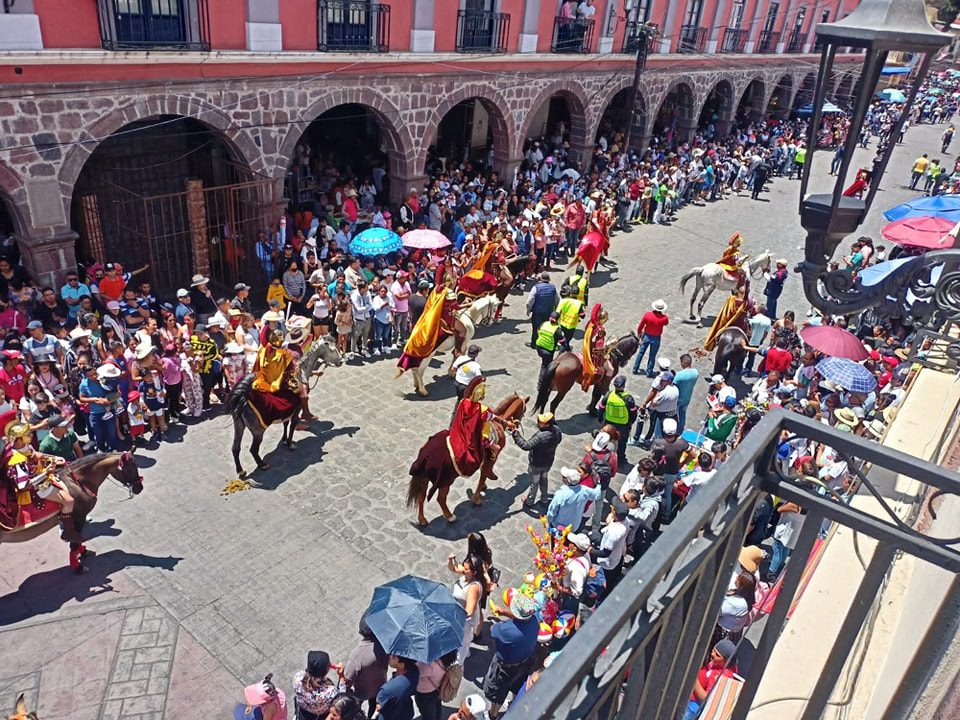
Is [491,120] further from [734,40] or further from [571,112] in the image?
[734,40]

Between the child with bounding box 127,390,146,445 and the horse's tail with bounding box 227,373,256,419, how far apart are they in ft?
5.02

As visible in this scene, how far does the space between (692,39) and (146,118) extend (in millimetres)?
20542

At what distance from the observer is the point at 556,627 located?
6535 mm

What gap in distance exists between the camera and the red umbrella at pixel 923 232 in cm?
1219

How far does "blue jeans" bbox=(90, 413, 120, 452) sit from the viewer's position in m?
9.26

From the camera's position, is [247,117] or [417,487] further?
[247,117]

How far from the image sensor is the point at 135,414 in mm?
9516

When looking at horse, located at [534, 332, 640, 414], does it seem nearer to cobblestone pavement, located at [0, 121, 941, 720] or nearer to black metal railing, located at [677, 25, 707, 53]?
cobblestone pavement, located at [0, 121, 941, 720]

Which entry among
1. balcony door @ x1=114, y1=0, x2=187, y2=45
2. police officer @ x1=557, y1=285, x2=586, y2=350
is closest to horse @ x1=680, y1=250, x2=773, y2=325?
police officer @ x1=557, y1=285, x2=586, y2=350

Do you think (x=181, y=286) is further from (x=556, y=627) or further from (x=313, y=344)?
(x=556, y=627)

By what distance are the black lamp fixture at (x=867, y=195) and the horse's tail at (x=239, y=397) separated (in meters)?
6.81

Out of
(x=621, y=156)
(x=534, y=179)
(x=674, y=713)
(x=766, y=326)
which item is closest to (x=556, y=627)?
(x=674, y=713)

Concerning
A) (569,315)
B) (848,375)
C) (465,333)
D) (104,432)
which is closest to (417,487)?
(465,333)

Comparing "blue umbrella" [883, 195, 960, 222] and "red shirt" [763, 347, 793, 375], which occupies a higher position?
"blue umbrella" [883, 195, 960, 222]
